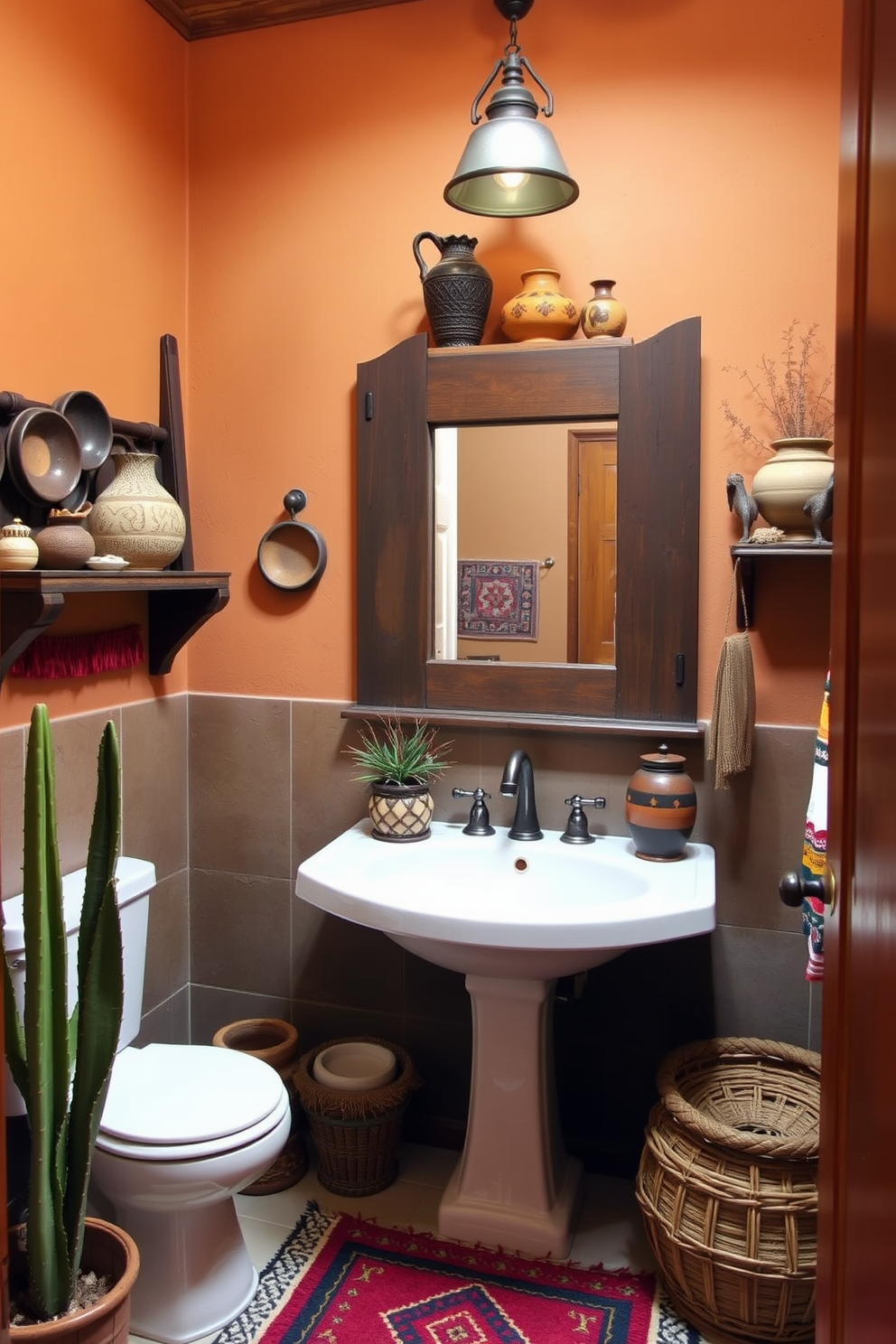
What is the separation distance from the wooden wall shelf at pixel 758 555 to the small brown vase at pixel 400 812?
0.77m

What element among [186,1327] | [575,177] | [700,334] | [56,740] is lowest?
[186,1327]

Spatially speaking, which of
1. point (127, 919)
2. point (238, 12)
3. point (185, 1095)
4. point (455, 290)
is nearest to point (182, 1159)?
point (185, 1095)

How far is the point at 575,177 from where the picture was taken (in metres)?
2.24

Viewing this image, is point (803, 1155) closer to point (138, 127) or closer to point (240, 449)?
point (240, 449)

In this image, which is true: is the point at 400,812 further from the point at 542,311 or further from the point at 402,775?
the point at 542,311

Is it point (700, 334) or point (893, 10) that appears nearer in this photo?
point (893, 10)

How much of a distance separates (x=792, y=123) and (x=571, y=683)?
1.21 meters

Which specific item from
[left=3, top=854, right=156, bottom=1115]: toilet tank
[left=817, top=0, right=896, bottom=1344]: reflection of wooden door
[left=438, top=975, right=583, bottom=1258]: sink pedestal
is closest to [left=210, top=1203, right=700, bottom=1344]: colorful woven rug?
[left=438, top=975, right=583, bottom=1258]: sink pedestal

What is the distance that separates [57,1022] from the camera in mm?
1583

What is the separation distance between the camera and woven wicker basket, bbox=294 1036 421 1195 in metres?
2.24

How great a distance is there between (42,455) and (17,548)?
26 centimetres

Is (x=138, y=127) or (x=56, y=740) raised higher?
(x=138, y=127)

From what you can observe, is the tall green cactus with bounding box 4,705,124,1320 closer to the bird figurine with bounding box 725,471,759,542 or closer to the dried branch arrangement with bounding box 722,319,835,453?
the bird figurine with bounding box 725,471,759,542

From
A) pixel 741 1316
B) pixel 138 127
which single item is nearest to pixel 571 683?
pixel 741 1316
